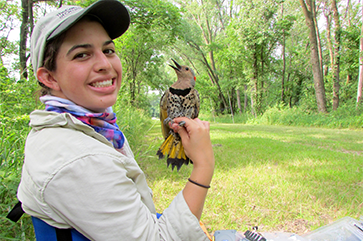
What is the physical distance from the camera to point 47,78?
0.95 m

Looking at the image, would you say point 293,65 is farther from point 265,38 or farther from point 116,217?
point 116,217

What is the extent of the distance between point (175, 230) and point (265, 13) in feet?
60.8

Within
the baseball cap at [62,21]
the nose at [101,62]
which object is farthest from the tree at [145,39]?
the nose at [101,62]

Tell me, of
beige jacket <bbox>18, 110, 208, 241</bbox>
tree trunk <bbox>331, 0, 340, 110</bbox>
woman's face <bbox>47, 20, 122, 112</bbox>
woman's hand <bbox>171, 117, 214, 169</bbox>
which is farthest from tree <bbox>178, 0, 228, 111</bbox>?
beige jacket <bbox>18, 110, 208, 241</bbox>

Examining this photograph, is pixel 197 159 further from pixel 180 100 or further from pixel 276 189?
pixel 276 189

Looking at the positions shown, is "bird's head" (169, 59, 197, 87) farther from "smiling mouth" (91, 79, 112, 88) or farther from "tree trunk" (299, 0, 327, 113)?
"tree trunk" (299, 0, 327, 113)

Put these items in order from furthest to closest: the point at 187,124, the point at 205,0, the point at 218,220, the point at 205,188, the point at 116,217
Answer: the point at 205,0 → the point at 218,220 → the point at 187,124 → the point at 205,188 → the point at 116,217

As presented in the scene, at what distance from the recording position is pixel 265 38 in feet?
53.1

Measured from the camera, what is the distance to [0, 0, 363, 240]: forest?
2.77m

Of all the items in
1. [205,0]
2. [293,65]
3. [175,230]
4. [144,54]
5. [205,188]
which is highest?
[205,0]

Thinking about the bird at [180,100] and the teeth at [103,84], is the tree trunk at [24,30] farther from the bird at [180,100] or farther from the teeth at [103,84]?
the teeth at [103,84]

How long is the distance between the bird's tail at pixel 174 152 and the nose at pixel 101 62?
2.96 feet

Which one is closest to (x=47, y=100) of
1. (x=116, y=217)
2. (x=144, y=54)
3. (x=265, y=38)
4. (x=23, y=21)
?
(x=116, y=217)

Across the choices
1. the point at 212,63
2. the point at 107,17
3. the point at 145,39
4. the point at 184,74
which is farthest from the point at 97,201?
the point at 212,63
